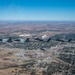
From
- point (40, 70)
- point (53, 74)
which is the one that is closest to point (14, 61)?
point (40, 70)

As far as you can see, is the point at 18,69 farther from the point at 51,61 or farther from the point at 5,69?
the point at 51,61

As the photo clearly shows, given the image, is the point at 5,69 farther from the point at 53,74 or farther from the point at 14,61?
the point at 53,74

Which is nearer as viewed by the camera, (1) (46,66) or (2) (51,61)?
(1) (46,66)

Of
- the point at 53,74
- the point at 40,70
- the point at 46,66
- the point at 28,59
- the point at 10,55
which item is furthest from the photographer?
the point at 10,55

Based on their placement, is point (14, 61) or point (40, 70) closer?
point (40, 70)

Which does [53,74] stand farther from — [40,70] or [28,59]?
[28,59]

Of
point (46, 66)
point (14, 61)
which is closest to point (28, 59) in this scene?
point (14, 61)

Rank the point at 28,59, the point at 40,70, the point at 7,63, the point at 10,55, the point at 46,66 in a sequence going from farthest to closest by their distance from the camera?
the point at 10,55
the point at 28,59
the point at 7,63
the point at 46,66
the point at 40,70

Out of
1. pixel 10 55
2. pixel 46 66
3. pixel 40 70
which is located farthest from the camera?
pixel 10 55
